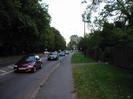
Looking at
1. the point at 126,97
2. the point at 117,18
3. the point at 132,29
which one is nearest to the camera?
the point at 126,97

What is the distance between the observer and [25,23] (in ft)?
187

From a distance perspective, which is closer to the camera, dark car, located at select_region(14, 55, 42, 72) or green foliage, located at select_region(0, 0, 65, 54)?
dark car, located at select_region(14, 55, 42, 72)

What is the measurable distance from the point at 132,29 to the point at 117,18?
2.69 m

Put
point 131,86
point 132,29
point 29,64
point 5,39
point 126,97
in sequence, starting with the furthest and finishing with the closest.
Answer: point 5,39
point 29,64
point 132,29
point 131,86
point 126,97

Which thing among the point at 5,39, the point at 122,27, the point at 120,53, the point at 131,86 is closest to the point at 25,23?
the point at 5,39

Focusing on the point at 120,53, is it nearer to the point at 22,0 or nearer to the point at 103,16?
the point at 103,16

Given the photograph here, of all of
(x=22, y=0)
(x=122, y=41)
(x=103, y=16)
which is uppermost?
(x=22, y=0)

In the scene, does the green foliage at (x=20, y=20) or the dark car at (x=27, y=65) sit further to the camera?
the green foliage at (x=20, y=20)

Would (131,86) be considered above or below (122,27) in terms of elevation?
below

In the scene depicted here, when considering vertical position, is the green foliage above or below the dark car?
above

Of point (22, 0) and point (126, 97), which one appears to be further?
point (22, 0)

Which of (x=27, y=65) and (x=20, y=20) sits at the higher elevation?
(x=20, y=20)

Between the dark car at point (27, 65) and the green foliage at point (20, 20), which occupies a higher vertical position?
the green foliage at point (20, 20)

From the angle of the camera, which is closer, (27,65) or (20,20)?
(27,65)
